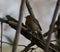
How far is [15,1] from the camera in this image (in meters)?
Result: 1.81

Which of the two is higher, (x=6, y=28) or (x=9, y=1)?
(x=9, y=1)

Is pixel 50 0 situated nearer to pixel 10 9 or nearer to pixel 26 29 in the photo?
pixel 10 9

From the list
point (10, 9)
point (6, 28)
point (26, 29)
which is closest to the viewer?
point (26, 29)

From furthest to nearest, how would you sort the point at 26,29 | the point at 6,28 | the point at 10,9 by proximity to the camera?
1. the point at 10,9
2. the point at 6,28
3. the point at 26,29

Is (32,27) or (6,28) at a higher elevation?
(32,27)

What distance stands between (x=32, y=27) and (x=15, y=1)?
1338 millimetres

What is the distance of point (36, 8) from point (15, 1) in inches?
8.1

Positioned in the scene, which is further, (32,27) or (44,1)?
(44,1)

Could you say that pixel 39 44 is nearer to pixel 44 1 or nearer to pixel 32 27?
pixel 32 27

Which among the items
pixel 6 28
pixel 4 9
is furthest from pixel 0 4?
pixel 6 28

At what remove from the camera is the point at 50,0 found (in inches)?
72.6

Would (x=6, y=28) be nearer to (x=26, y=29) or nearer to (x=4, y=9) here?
(x=4, y=9)

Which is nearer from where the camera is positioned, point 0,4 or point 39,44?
point 39,44

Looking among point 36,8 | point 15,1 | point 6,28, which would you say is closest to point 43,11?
point 36,8
